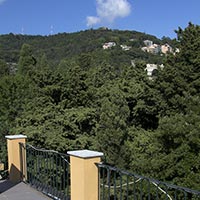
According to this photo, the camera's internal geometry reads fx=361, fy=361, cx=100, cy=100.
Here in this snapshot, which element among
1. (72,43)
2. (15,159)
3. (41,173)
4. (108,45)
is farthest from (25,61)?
(41,173)

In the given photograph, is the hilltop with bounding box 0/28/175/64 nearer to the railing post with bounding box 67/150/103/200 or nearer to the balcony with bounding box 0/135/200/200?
the balcony with bounding box 0/135/200/200

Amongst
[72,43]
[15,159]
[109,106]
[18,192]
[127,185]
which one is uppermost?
[72,43]

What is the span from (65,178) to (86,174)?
145cm

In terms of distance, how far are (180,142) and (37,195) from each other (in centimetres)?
1036

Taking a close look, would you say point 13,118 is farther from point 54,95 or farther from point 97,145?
point 97,145

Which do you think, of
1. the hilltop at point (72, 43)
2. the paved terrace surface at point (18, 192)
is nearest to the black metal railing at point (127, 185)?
the paved terrace surface at point (18, 192)

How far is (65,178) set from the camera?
545cm

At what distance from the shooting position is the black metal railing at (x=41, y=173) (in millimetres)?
5348

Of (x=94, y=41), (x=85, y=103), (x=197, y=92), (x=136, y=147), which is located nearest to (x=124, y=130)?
(x=136, y=147)

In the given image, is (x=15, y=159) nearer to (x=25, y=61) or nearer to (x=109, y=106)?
(x=109, y=106)

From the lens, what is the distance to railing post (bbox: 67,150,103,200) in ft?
13.4

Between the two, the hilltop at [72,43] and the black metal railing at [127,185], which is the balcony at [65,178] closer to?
the black metal railing at [127,185]

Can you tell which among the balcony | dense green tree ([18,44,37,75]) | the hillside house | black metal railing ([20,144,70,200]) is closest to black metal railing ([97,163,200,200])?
the balcony

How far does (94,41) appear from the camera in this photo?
227ft
